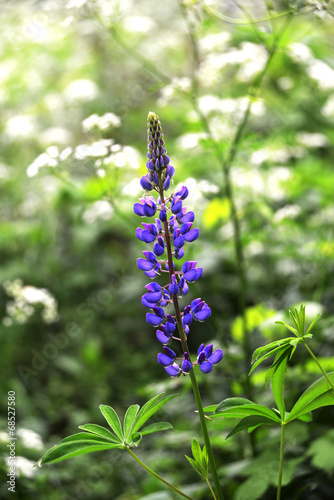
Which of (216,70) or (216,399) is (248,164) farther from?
(216,399)

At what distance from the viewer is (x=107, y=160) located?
2.38 meters

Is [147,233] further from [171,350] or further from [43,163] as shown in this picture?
[43,163]

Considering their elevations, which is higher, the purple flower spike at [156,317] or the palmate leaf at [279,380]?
the purple flower spike at [156,317]

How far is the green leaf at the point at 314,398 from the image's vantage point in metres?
1.37

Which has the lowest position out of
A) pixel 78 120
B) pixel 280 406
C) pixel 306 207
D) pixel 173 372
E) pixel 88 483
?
pixel 280 406

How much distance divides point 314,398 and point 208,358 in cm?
33

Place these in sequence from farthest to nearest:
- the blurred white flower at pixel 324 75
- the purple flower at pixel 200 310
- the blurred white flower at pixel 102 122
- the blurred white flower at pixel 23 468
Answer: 1. the blurred white flower at pixel 324 75
2. the blurred white flower at pixel 102 122
3. the blurred white flower at pixel 23 468
4. the purple flower at pixel 200 310

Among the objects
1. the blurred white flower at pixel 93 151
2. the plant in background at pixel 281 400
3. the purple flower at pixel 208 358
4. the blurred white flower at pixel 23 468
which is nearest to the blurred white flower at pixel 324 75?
the blurred white flower at pixel 93 151

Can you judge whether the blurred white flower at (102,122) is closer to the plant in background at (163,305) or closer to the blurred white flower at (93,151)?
the blurred white flower at (93,151)

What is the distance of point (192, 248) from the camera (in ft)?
8.15

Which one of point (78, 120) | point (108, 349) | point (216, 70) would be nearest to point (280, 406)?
point (216, 70)

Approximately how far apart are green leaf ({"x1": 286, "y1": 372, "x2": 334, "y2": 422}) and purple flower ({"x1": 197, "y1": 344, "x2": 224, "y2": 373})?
0.27 m

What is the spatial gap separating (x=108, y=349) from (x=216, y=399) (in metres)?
1.81

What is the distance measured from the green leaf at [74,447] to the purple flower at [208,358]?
0.32 m
